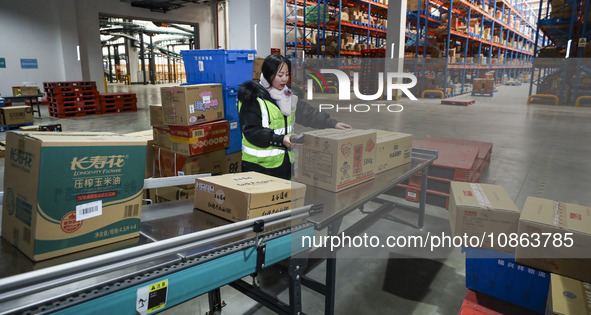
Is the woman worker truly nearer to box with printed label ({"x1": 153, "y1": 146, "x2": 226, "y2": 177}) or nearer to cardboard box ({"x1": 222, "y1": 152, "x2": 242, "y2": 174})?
box with printed label ({"x1": 153, "y1": 146, "x2": 226, "y2": 177})

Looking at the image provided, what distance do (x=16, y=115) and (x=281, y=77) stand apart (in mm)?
8327

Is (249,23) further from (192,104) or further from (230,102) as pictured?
(192,104)

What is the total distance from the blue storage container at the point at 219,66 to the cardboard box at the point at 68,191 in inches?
98.4

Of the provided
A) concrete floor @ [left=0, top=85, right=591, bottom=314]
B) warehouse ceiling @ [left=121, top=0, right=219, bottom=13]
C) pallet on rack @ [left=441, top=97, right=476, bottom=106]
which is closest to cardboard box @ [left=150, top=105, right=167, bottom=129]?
concrete floor @ [left=0, top=85, right=591, bottom=314]

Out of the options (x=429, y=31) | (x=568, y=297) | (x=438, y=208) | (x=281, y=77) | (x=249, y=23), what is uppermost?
(x=429, y=31)

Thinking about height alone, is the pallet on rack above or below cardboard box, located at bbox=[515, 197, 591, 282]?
above

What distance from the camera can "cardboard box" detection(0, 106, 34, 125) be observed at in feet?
26.2

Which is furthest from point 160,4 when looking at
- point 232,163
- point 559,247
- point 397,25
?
point 559,247

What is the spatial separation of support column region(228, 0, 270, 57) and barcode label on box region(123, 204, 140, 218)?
6391 millimetres

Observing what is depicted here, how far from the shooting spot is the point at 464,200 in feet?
7.98

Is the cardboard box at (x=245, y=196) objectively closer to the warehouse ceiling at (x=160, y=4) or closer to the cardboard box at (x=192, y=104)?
the cardboard box at (x=192, y=104)

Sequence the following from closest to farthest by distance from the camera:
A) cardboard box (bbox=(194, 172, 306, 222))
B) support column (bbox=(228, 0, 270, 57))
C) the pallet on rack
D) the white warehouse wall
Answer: cardboard box (bbox=(194, 172, 306, 222)), the pallet on rack, support column (bbox=(228, 0, 270, 57)), the white warehouse wall

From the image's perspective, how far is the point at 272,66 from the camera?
97.7 inches

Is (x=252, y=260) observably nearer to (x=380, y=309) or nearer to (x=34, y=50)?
(x=380, y=309)
